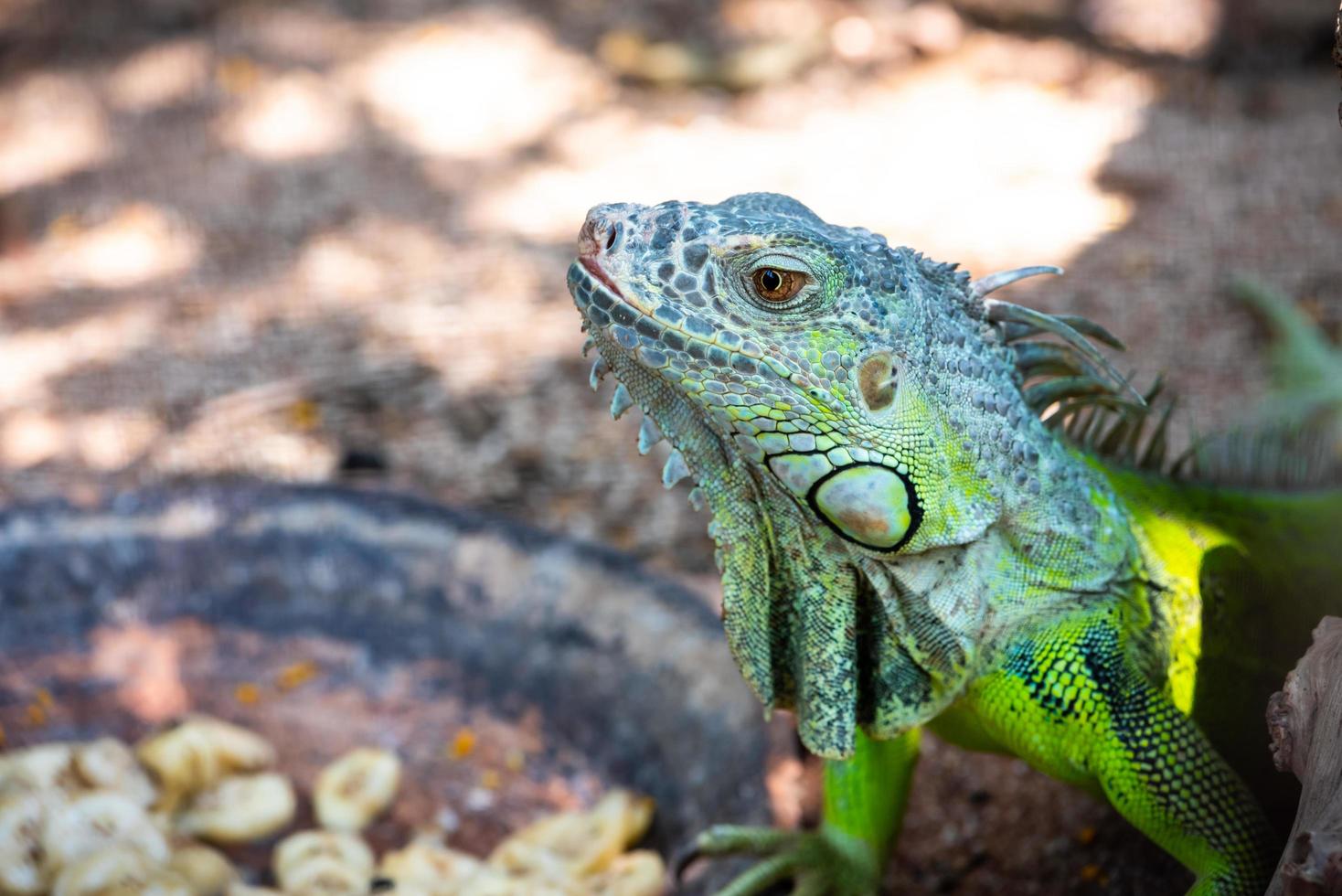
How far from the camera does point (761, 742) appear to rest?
2.53 metres

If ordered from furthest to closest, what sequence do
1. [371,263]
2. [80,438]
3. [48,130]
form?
[48,130], [371,263], [80,438]

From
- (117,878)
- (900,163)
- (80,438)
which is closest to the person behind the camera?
(117,878)

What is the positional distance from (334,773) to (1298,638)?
1.99m

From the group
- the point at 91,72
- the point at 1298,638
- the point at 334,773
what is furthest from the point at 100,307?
the point at 1298,638

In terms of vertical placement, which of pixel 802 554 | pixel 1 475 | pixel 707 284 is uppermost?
pixel 707 284

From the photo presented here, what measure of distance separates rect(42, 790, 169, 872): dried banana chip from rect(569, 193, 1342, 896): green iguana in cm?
Answer: 135

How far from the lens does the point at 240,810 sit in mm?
2773

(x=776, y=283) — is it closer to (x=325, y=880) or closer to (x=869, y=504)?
(x=869, y=504)

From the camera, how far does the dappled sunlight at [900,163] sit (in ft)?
18.8

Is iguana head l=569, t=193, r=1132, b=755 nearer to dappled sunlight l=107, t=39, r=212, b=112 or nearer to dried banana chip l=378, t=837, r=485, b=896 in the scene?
dried banana chip l=378, t=837, r=485, b=896

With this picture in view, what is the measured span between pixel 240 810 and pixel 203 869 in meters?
0.25

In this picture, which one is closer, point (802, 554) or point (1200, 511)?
point (802, 554)

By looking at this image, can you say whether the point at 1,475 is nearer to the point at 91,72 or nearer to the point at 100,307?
the point at 100,307

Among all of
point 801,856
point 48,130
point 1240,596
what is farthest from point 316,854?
point 48,130
